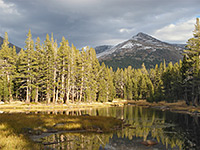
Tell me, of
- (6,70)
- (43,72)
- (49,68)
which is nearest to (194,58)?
(49,68)

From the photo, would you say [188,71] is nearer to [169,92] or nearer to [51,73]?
[169,92]

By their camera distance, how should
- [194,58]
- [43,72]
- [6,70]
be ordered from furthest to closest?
[43,72]
[6,70]
[194,58]

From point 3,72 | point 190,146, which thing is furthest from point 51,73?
point 190,146

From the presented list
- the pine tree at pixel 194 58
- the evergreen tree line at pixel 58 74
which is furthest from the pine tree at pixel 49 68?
the pine tree at pixel 194 58

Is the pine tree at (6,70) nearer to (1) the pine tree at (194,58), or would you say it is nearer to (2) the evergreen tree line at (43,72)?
(2) the evergreen tree line at (43,72)

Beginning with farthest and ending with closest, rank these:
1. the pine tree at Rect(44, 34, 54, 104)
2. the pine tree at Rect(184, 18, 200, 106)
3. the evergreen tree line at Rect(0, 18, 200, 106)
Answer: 1. the pine tree at Rect(44, 34, 54, 104)
2. the evergreen tree line at Rect(0, 18, 200, 106)
3. the pine tree at Rect(184, 18, 200, 106)

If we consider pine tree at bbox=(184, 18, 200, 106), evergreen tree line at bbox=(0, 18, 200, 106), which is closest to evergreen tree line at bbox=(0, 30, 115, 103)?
evergreen tree line at bbox=(0, 18, 200, 106)

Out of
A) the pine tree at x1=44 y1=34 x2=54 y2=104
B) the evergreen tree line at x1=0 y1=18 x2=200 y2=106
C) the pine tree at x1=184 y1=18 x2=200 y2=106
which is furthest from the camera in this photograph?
the pine tree at x1=44 y1=34 x2=54 y2=104

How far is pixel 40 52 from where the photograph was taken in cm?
5812

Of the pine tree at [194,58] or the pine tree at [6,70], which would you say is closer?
the pine tree at [194,58]

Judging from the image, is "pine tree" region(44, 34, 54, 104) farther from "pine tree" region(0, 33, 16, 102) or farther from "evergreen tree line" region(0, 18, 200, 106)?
"pine tree" region(0, 33, 16, 102)

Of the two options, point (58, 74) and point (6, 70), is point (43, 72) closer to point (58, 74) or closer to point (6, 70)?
point (58, 74)

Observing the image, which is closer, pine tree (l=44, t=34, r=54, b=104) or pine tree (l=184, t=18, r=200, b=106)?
pine tree (l=184, t=18, r=200, b=106)

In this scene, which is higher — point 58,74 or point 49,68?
point 49,68
